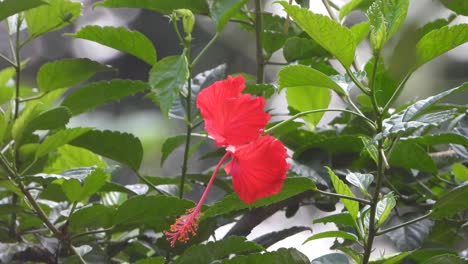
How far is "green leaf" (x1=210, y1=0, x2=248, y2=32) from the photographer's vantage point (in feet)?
3.20

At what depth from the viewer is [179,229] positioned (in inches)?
31.3

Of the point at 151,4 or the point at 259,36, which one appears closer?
the point at 151,4

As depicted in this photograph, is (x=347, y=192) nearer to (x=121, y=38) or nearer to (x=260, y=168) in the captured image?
(x=260, y=168)

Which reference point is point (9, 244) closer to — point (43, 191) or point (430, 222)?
point (43, 191)

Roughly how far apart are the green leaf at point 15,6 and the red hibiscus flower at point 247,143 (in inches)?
13.4

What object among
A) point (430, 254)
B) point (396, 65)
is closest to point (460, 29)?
point (396, 65)

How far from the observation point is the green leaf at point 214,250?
87cm

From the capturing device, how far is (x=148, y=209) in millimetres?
929

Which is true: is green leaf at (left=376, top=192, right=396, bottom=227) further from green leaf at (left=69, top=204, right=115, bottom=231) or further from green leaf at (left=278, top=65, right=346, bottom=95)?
green leaf at (left=69, top=204, right=115, bottom=231)

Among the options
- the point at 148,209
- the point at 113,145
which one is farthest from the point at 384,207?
the point at 113,145

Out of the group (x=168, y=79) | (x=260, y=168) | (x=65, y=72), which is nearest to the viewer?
(x=260, y=168)

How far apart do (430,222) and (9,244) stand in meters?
0.51

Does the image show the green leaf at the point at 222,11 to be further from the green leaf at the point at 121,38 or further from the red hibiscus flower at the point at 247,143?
the red hibiscus flower at the point at 247,143

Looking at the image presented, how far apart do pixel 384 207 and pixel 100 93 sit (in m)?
0.43
